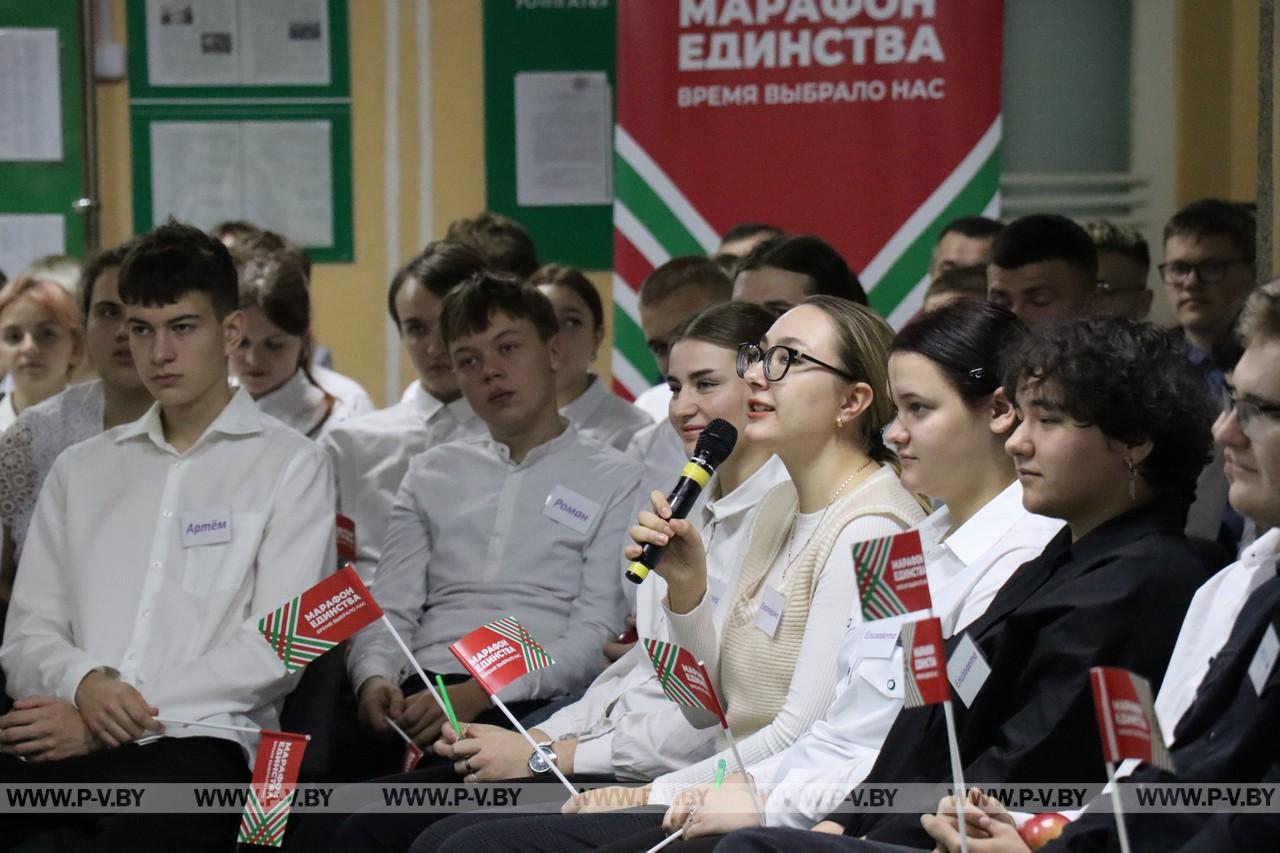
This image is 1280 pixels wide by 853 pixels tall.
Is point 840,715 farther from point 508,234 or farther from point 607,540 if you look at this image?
point 508,234

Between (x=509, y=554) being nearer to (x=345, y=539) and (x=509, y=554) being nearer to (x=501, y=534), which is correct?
(x=501, y=534)

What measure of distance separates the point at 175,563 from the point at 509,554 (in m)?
0.69

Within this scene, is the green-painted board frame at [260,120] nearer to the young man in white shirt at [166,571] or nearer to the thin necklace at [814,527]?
the young man in white shirt at [166,571]

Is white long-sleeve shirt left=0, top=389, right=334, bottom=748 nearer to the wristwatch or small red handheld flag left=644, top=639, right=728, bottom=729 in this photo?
the wristwatch

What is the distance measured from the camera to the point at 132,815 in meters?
2.80

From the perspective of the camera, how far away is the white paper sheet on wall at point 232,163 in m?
5.78

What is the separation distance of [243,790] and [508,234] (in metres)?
2.21

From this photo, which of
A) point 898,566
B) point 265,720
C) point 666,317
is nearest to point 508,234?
point 666,317

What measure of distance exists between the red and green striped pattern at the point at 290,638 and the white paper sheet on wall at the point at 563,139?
3368 mm

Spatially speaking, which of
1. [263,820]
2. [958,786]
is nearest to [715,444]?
[958,786]

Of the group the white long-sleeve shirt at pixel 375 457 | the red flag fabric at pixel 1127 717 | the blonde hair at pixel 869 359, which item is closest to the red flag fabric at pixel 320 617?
the blonde hair at pixel 869 359

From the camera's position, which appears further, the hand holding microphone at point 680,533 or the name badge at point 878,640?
the hand holding microphone at point 680,533

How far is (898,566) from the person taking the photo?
1.97 m

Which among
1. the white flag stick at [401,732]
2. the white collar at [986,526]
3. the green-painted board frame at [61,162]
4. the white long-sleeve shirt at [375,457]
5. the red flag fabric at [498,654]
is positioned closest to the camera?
the white collar at [986,526]
